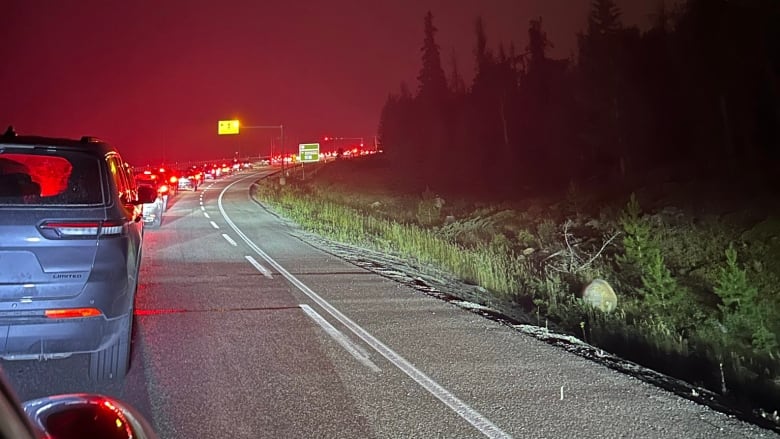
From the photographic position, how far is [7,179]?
217 inches

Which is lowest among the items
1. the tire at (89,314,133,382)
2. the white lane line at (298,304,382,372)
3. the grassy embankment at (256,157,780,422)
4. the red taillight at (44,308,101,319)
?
the grassy embankment at (256,157,780,422)

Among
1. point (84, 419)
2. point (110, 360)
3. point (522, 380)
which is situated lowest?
point (522, 380)

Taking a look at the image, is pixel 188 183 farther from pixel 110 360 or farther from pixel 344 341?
pixel 110 360

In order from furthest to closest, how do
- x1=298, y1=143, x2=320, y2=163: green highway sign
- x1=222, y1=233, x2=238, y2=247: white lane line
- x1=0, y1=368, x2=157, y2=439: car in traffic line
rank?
1. x1=298, y1=143, x2=320, y2=163: green highway sign
2. x1=222, y1=233, x2=238, y2=247: white lane line
3. x1=0, y1=368, x2=157, y2=439: car in traffic line

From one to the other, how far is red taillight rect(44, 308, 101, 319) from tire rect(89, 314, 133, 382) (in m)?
0.55

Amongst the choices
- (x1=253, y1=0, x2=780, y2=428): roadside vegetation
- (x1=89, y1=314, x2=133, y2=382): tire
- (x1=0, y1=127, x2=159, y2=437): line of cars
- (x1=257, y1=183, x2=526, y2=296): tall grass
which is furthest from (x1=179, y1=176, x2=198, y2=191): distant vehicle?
(x1=0, y1=127, x2=159, y2=437): line of cars

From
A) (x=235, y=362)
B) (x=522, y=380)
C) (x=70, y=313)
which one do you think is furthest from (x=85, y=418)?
(x=522, y=380)

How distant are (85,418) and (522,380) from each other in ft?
14.6

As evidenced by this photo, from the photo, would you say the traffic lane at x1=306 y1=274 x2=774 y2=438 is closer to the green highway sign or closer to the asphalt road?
the asphalt road

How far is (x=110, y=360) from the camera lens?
5871 millimetres

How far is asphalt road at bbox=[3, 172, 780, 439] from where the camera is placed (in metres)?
4.93

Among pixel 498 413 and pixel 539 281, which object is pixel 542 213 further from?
pixel 498 413

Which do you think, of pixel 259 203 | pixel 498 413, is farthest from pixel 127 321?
pixel 259 203

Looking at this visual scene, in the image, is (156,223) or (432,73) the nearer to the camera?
(156,223)
